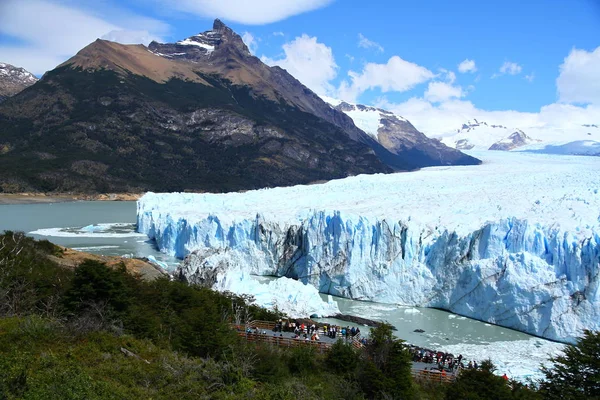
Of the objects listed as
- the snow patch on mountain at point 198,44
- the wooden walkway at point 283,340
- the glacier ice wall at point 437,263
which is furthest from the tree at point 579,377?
the snow patch on mountain at point 198,44

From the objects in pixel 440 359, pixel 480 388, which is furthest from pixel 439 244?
pixel 480 388

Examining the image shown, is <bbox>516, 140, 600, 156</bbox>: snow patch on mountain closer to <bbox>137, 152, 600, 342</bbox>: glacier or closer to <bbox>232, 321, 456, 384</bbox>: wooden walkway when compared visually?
<bbox>137, 152, 600, 342</bbox>: glacier

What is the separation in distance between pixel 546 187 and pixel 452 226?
7627 mm

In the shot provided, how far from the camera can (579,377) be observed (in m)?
10.6

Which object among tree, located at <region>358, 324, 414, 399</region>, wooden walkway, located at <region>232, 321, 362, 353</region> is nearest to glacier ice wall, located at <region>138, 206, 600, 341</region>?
wooden walkway, located at <region>232, 321, 362, 353</region>

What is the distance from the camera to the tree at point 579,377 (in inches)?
406

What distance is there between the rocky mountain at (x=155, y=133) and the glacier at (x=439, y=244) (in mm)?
58762

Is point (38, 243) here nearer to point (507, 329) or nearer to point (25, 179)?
point (507, 329)

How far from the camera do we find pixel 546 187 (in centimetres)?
2780

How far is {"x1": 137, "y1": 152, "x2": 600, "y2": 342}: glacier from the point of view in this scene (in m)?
19.2

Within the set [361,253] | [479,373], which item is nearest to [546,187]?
[361,253]

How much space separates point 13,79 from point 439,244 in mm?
191131

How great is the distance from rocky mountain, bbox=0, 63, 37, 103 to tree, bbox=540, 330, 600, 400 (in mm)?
181610

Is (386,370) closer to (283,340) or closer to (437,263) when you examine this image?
(283,340)
